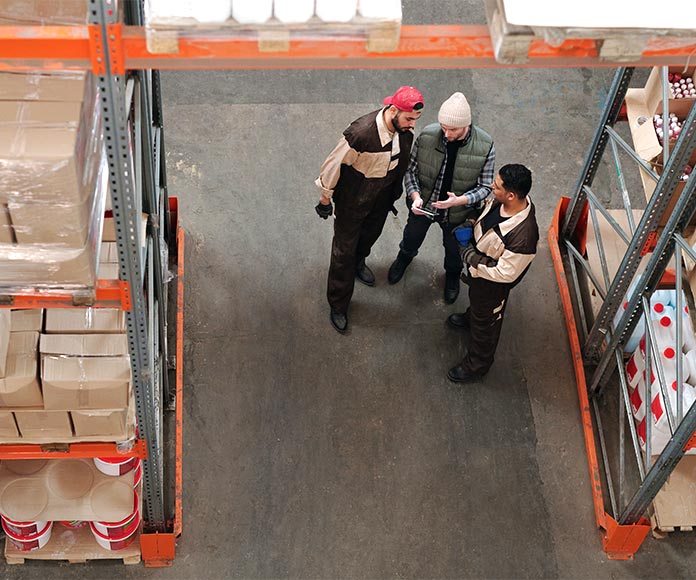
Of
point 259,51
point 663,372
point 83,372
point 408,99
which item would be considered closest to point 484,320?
point 663,372

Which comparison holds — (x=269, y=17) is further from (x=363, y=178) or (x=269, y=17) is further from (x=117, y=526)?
(x=117, y=526)

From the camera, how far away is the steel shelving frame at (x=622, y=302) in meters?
7.18

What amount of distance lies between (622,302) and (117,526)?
173 inches

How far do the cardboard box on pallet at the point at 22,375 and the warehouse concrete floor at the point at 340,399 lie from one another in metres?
1.88

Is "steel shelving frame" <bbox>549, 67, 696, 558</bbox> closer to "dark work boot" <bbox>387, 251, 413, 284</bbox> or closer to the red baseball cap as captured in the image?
"dark work boot" <bbox>387, 251, 413, 284</bbox>

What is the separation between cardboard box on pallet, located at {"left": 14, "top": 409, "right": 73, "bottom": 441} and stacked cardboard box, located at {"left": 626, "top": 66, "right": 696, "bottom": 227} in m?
4.57

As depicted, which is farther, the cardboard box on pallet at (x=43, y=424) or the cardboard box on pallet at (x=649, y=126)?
the cardboard box on pallet at (x=649, y=126)

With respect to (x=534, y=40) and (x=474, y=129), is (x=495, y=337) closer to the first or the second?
(x=474, y=129)

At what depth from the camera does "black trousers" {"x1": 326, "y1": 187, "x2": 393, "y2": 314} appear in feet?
26.7

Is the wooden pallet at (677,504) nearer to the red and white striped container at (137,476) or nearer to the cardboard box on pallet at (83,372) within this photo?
the red and white striped container at (137,476)

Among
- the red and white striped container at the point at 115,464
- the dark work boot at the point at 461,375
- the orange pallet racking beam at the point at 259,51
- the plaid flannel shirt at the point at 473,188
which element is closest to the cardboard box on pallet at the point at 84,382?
the red and white striped container at the point at 115,464

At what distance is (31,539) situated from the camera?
24.5ft

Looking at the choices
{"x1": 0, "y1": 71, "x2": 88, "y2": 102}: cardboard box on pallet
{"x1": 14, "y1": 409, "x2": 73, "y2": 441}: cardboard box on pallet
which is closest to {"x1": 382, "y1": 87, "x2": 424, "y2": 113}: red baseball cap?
{"x1": 0, "y1": 71, "x2": 88, "y2": 102}: cardboard box on pallet

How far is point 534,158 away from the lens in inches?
407
